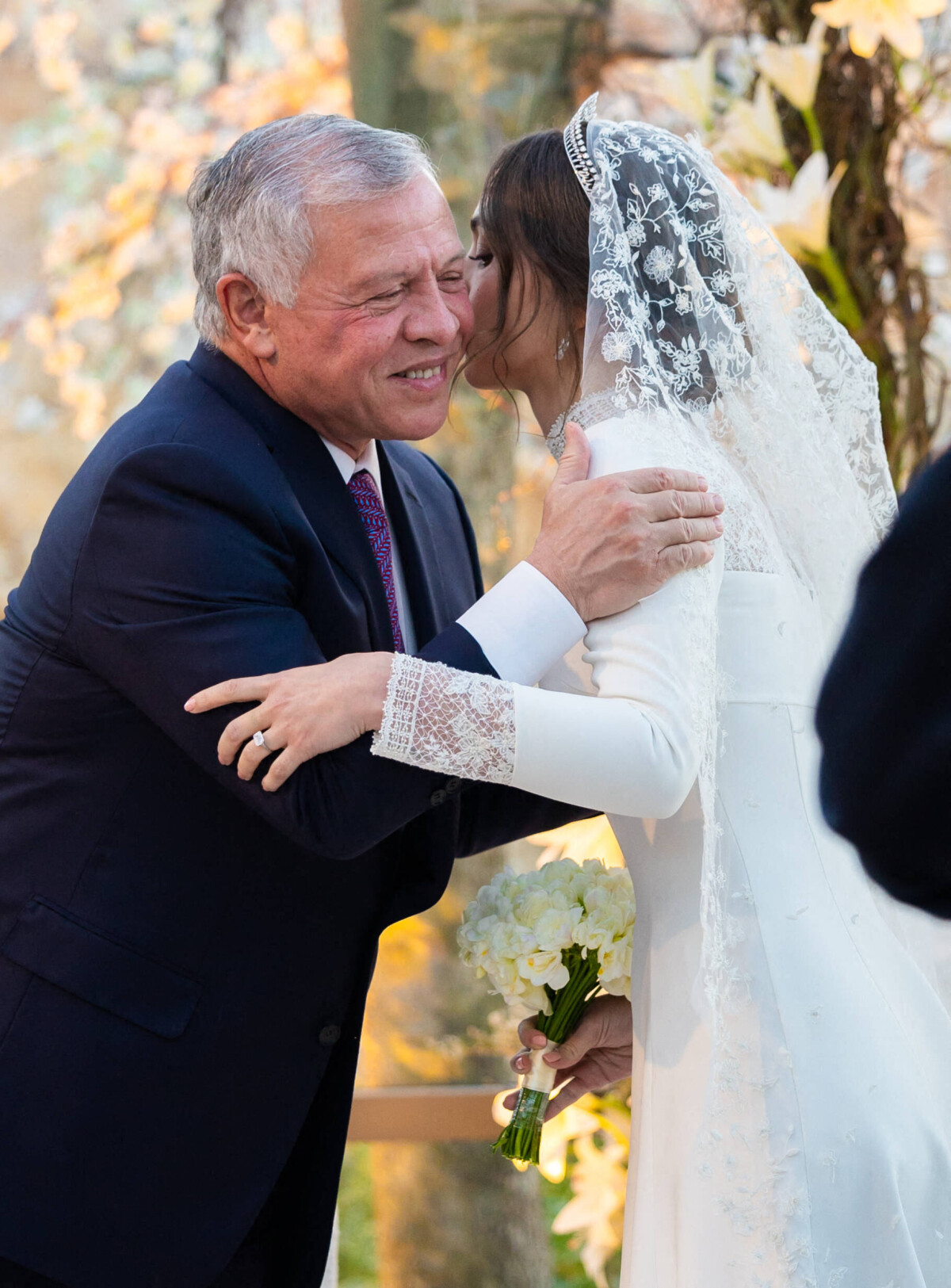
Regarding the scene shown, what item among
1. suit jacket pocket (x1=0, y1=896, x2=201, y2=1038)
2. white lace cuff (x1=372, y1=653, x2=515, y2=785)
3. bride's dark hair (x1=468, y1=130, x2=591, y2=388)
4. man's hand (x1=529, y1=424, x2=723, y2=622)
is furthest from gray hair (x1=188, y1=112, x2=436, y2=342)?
suit jacket pocket (x1=0, y1=896, x2=201, y2=1038)

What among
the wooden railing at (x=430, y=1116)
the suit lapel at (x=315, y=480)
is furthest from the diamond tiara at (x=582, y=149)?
the wooden railing at (x=430, y=1116)

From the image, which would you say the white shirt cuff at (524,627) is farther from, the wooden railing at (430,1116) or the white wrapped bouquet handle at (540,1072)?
the wooden railing at (430,1116)

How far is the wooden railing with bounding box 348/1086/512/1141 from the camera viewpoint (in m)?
2.90

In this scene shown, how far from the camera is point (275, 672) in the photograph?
5.30 ft

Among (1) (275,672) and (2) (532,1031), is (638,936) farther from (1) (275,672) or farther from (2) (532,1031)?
(1) (275,672)

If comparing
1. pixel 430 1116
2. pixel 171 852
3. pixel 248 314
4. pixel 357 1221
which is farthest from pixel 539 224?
pixel 357 1221

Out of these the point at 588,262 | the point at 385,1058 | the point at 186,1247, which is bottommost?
the point at 385,1058

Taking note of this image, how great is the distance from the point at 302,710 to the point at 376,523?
0.59 meters

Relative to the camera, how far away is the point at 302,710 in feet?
5.15

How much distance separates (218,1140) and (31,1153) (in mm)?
256

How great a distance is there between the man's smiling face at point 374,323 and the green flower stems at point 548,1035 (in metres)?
0.88

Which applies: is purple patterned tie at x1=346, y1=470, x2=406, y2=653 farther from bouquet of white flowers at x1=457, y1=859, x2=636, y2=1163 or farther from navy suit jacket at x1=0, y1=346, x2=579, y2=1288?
bouquet of white flowers at x1=457, y1=859, x2=636, y2=1163

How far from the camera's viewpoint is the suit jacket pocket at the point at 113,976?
1.78 metres

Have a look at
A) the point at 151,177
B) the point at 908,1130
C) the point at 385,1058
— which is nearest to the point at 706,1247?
the point at 908,1130
